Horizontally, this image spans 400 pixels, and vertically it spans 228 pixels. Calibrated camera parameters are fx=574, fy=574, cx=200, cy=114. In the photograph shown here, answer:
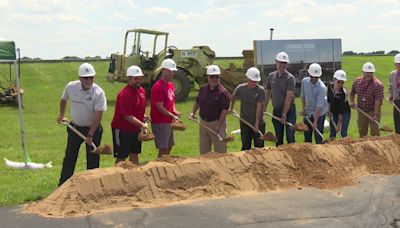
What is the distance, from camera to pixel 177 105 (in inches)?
858

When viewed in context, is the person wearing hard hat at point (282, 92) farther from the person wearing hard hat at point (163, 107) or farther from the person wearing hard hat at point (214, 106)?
the person wearing hard hat at point (163, 107)

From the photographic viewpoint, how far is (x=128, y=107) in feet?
24.9

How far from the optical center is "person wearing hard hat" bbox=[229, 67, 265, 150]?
8711 mm

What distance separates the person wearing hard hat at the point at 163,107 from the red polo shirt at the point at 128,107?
15.2 inches

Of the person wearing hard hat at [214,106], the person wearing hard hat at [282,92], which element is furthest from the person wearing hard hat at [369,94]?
the person wearing hard hat at [214,106]

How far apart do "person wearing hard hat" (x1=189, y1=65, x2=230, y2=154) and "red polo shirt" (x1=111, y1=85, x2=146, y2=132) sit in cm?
109

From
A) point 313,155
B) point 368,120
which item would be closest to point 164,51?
point 368,120

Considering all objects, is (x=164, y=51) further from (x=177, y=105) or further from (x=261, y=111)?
(x=261, y=111)

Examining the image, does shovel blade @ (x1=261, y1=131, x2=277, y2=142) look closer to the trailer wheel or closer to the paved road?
the paved road

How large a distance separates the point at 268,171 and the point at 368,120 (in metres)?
3.45

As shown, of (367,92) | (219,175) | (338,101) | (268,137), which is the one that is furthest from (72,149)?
(367,92)

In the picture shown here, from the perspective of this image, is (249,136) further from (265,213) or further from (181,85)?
(181,85)

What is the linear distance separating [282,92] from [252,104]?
0.71 metres

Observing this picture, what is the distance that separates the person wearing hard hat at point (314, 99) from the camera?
375 inches
